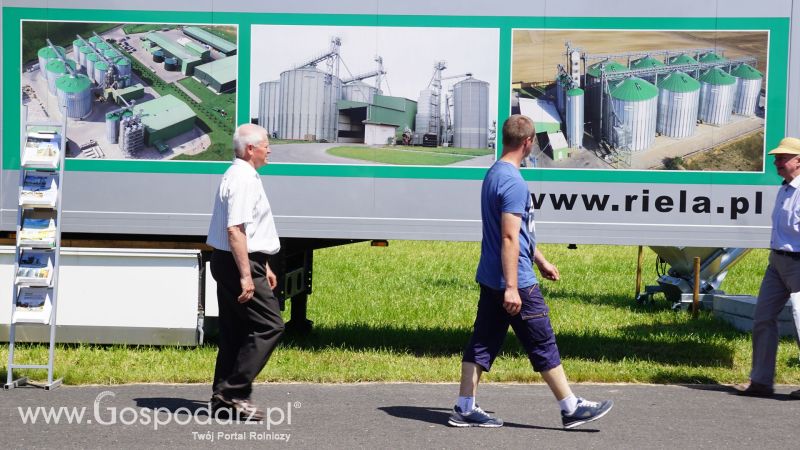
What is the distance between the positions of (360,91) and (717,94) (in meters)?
2.64

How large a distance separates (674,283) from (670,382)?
424 cm

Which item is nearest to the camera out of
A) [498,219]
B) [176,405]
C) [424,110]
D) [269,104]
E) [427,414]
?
[498,219]

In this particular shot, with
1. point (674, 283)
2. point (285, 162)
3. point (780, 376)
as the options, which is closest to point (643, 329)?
point (674, 283)

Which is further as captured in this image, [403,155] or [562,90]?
[403,155]

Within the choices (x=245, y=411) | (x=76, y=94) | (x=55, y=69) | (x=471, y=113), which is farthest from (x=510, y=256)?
(x=55, y=69)

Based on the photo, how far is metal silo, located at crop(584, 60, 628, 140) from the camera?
8445 millimetres

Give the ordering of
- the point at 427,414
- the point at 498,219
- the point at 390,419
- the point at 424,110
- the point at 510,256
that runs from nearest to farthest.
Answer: the point at 510,256
the point at 498,219
the point at 390,419
the point at 427,414
the point at 424,110

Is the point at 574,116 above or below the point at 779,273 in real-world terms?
above

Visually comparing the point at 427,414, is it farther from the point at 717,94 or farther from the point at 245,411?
the point at 717,94

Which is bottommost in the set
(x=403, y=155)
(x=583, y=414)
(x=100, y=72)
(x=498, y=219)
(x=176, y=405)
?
(x=176, y=405)

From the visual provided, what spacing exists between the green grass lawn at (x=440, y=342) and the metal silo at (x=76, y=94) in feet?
5.99

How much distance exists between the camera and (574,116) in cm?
848

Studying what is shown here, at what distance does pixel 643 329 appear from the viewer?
35.0 feet

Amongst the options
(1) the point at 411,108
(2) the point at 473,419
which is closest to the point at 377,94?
(1) the point at 411,108
